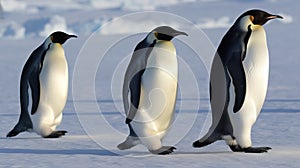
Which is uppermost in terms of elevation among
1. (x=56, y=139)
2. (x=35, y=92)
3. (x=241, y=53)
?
(x=241, y=53)

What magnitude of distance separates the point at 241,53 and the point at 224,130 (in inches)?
22.4

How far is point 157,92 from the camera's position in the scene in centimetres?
472

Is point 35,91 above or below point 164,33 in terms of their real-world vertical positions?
below

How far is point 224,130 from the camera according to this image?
191 inches

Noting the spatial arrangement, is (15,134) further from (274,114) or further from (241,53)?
(274,114)

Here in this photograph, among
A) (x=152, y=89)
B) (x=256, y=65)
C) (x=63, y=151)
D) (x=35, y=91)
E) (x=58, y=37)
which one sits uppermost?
(x=58, y=37)

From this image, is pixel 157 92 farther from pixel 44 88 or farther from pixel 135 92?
pixel 44 88

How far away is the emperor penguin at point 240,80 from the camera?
187 inches

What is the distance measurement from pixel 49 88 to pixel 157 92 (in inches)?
56.5

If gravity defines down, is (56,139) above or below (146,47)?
below

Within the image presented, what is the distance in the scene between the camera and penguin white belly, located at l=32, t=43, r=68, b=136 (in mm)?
5797

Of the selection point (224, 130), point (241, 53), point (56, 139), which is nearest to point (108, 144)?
point (56, 139)

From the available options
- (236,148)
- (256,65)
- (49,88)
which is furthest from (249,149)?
(49,88)

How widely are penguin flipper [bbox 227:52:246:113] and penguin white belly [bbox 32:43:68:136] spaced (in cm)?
174
